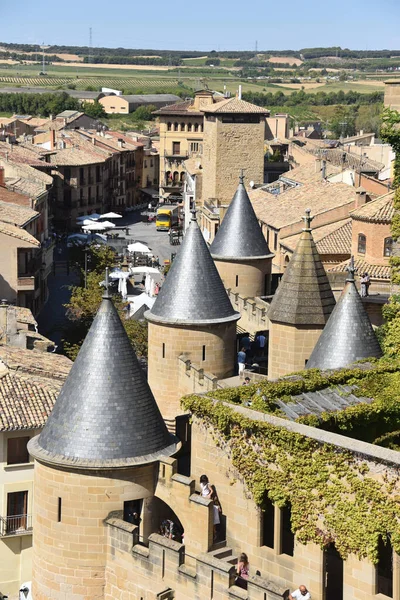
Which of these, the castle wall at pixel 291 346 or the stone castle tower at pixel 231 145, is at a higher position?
the stone castle tower at pixel 231 145

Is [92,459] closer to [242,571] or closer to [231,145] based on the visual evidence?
[242,571]

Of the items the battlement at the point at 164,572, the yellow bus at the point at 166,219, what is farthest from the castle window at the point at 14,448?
the yellow bus at the point at 166,219

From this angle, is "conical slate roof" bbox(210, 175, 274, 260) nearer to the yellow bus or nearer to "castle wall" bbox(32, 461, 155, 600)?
"castle wall" bbox(32, 461, 155, 600)

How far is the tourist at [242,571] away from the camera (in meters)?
24.0

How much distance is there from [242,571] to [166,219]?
10326 cm

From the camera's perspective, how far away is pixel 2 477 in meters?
41.6

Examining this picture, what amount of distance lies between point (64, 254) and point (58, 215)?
20168mm

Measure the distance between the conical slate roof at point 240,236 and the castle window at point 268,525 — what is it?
2042 centimetres

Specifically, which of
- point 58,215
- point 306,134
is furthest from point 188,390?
point 306,134

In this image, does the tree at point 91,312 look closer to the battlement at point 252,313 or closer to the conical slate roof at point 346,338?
the battlement at point 252,313

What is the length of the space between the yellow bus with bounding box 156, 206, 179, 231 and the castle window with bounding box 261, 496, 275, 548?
10026cm

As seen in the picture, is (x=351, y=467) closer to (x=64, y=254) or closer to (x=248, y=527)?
(x=248, y=527)

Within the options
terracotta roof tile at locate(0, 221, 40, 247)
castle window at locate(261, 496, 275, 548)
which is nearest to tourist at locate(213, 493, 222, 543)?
castle window at locate(261, 496, 275, 548)

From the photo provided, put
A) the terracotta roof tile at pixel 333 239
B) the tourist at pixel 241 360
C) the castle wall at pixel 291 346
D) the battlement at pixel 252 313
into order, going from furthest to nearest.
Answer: the terracotta roof tile at pixel 333 239, the battlement at pixel 252 313, the tourist at pixel 241 360, the castle wall at pixel 291 346
